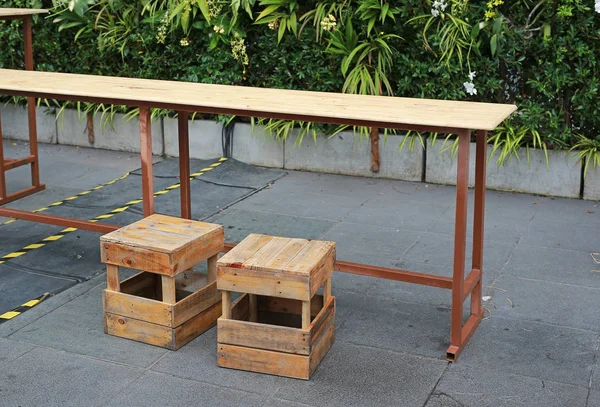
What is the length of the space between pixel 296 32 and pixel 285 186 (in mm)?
1326

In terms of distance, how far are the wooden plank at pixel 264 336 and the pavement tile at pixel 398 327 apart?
0.48m

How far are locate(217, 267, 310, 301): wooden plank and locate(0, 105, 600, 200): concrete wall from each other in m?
3.50

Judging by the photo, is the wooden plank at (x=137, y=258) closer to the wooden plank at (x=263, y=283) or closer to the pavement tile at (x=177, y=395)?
the wooden plank at (x=263, y=283)

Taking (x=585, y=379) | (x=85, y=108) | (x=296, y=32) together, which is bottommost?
(x=585, y=379)

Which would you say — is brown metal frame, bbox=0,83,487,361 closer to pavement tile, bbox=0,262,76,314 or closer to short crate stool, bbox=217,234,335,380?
pavement tile, bbox=0,262,76,314

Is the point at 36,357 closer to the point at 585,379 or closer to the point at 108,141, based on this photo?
the point at 585,379

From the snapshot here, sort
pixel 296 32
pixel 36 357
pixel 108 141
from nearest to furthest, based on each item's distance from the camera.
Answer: pixel 36 357
pixel 296 32
pixel 108 141

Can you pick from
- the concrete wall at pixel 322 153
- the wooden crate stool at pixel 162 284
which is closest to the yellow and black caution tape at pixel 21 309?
the wooden crate stool at pixel 162 284

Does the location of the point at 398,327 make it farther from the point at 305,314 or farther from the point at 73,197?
the point at 73,197

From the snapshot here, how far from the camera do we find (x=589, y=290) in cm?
489

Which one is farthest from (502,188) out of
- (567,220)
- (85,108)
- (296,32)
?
(85,108)

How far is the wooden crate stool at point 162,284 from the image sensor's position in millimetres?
4062

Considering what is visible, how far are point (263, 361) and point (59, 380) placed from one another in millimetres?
895

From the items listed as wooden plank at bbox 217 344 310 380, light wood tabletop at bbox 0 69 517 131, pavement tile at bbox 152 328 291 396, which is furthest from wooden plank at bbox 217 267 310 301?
light wood tabletop at bbox 0 69 517 131
